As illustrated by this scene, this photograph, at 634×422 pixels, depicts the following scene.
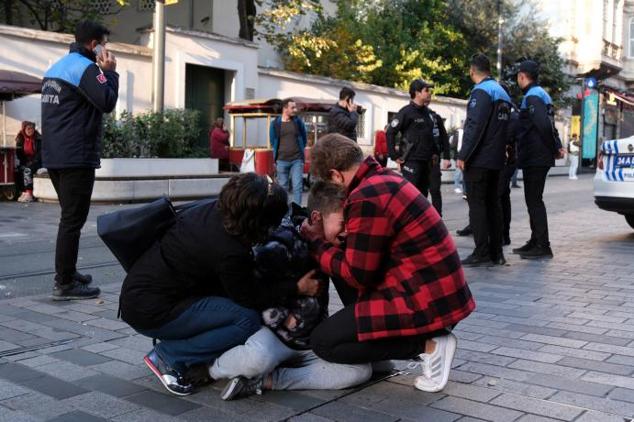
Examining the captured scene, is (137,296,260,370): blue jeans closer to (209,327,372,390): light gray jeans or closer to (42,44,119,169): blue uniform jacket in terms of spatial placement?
(209,327,372,390): light gray jeans

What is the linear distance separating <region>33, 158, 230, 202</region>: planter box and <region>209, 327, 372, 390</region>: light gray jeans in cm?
949

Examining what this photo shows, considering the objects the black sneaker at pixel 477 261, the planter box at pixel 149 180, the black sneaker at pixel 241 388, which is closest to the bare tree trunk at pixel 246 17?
the planter box at pixel 149 180

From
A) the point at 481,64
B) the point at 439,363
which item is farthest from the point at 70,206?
the point at 481,64

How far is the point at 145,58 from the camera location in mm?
19094

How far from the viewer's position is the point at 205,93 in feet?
71.9

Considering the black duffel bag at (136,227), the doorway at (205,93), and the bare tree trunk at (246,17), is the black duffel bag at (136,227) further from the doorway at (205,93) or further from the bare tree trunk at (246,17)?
the bare tree trunk at (246,17)

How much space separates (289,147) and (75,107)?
5.82 m

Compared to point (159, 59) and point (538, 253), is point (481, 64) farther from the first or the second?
point (159, 59)

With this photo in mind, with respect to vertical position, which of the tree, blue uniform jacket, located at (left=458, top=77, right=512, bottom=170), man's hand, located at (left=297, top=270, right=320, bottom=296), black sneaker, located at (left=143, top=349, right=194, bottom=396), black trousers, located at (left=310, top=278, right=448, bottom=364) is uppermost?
the tree

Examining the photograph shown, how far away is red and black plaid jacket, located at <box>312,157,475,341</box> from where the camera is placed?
344 centimetres

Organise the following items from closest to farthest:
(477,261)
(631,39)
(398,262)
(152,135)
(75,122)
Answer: (398,262)
(75,122)
(477,261)
(152,135)
(631,39)

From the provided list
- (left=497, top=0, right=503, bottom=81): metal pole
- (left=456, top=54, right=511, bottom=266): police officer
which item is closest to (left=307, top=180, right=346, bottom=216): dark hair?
(left=456, top=54, right=511, bottom=266): police officer

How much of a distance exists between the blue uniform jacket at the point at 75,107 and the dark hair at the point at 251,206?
234 cm

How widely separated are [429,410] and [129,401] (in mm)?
1385
